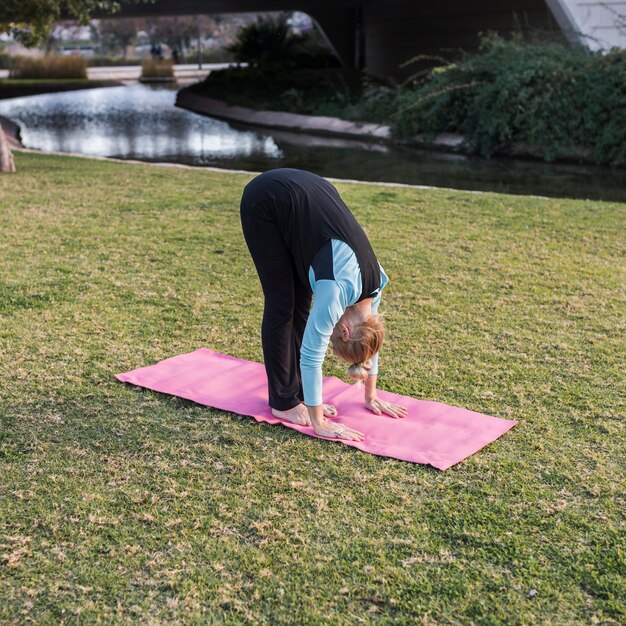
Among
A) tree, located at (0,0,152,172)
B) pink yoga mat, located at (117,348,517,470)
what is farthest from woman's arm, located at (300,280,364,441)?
tree, located at (0,0,152,172)

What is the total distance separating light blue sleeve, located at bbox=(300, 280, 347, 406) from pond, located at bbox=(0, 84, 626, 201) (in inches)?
318

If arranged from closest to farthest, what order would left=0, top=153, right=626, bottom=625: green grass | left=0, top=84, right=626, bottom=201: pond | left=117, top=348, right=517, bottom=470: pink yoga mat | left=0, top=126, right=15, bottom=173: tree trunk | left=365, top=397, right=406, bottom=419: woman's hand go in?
left=0, top=153, right=626, bottom=625: green grass < left=117, top=348, right=517, bottom=470: pink yoga mat < left=365, top=397, right=406, bottom=419: woman's hand < left=0, top=126, right=15, bottom=173: tree trunk < left=0, top=84, right=626, bottom=201: pond

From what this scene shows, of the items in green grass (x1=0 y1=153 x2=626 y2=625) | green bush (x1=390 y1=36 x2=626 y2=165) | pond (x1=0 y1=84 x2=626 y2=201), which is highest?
green bush (x1=390 y1=36 x2=626 y2=165)

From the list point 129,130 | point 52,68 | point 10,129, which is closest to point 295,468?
point 129,130

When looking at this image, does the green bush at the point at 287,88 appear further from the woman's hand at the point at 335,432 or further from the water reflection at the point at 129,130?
the woman's hand at the point at 335,432

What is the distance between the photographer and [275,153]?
14.5 meters

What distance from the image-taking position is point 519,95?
13.4m

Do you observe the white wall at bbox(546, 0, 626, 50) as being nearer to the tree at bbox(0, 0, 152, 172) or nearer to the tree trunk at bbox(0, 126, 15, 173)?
the tree at bbox(0, 0, 152, 172)

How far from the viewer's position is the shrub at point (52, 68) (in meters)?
36.8

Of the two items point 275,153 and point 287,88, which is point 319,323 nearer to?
point 275,153

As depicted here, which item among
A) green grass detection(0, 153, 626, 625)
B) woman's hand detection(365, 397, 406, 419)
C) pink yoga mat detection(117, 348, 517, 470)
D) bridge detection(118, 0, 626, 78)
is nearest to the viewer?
green grass detection(0, 153, 626, 625)

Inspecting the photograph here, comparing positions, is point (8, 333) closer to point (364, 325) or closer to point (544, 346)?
point (364, 325)

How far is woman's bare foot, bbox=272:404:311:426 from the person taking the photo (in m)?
3.67

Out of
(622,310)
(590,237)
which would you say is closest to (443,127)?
(590,237)
